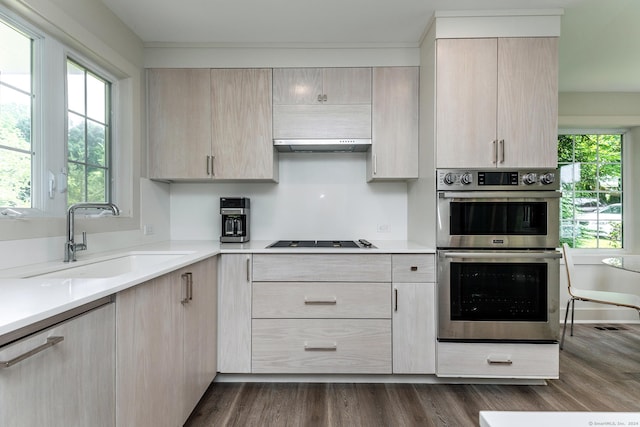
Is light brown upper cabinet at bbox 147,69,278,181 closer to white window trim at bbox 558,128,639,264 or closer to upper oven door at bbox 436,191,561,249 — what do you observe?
upper oven door at bbox 436,191,561,249

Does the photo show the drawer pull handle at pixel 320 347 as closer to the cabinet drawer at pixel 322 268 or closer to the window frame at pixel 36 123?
the cabinet drawer at pixel 322 268

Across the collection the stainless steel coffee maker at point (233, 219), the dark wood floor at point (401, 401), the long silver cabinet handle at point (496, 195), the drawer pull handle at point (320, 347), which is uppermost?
the long silver cabinet handle at point (496, 195)

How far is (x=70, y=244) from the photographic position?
1.68 m

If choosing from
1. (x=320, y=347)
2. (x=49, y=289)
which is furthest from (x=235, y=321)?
(x=49, y=289)

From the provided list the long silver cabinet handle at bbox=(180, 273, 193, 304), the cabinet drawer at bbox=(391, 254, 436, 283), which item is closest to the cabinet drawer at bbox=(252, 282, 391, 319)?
the cabinet drawer at bbox=(391, 254, 436, 283)

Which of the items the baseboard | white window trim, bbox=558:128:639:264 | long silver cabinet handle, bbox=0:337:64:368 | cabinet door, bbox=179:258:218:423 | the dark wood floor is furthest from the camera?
white window trim, bbox=558:128:639:264

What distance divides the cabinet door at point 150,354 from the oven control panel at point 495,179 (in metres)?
1.71

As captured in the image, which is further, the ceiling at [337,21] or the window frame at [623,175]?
the window frame at [623,175]

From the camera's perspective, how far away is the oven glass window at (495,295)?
7.36 ft

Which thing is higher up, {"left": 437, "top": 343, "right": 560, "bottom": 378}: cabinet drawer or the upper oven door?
the upper oven door

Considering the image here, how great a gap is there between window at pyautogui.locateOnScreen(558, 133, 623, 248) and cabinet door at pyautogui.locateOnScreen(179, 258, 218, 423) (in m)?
3.75

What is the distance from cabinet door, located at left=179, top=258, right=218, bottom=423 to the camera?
5.92 ft

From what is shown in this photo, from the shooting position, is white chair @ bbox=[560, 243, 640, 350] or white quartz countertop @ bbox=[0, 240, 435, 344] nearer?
white quartz countertop @ bbox=[0, 240, 435, 344]

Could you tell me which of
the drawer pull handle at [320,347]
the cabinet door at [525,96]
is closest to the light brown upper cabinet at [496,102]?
the cabinet door at [525,96]
